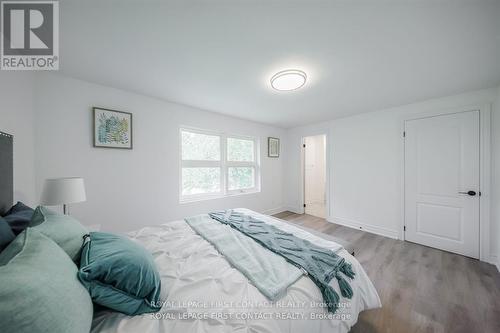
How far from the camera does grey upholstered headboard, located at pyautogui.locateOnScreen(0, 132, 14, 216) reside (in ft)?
3.92

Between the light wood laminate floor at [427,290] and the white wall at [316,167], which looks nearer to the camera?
the light wood laminate floor at [427,290]

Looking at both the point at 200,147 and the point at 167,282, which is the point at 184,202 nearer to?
the point at 200,147

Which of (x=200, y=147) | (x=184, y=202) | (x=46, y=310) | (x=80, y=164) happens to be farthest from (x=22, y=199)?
(x=200, y=147)

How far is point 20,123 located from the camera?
5.16 feet

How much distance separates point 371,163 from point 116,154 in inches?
160

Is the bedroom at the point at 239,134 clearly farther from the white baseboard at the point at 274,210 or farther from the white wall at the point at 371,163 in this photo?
the white baseboard at the point at 274,210

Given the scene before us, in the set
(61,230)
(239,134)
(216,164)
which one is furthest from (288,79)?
(61,230)

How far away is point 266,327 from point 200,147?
9.11 ft

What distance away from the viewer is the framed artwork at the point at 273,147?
4.14 meters

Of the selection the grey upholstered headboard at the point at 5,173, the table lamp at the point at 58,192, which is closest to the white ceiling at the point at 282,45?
the grey upholstered headboard at the point at 5,173

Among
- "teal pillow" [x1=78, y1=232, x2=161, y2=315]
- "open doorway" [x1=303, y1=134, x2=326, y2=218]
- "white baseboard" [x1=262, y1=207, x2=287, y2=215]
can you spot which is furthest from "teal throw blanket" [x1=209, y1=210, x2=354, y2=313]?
"open doorway" [x1=303, y1=134, x2=326, y2=218]

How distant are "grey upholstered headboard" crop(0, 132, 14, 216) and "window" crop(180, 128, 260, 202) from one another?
5.64ft

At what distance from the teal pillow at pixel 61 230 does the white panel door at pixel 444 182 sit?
389cm

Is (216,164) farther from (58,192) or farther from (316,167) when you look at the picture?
(316,167)
